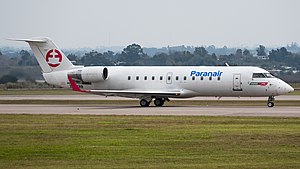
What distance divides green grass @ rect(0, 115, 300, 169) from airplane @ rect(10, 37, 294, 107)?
44.3 feet

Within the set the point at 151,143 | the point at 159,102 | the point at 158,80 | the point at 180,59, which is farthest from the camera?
the point at 180,59

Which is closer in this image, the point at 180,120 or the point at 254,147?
the point at 254,147

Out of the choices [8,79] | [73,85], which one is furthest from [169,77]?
[8,79]

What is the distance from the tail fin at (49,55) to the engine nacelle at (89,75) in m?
1.30

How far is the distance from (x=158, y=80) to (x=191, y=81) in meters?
2.41

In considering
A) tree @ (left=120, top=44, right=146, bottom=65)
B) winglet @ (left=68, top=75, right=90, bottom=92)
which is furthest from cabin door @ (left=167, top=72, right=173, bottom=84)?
tree @ (left=120, top=44, right=146, bottom=65)

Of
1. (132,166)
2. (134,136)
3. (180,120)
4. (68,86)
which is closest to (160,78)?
(68,86)

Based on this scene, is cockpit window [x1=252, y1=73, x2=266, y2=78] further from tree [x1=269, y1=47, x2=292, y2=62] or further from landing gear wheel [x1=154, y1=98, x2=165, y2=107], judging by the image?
tree [x1=269, y1=47, x2=292, y2=62]

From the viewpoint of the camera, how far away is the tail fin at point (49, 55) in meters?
55.4

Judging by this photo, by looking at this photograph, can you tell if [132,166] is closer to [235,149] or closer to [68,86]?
[235,149]

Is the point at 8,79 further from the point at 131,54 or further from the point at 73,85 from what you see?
the point at 131,54

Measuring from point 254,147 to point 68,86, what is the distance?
32107mm

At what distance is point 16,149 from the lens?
24.2 metres

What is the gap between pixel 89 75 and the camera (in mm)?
54125
